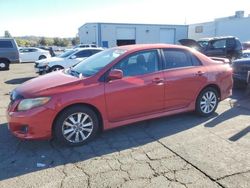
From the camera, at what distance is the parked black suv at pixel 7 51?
16.9 m

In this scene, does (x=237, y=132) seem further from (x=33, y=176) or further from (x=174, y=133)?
(x=33, y=176)

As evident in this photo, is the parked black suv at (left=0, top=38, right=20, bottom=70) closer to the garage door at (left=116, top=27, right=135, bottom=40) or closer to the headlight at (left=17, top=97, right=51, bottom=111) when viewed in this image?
the headlight at (left=17, top=97, right=51, bottom=111)

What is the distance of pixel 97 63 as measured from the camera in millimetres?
4922

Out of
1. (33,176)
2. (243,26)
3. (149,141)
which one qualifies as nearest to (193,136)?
(149,141)

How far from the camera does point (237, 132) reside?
4.84 meters

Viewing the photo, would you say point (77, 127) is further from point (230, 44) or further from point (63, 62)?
point (230, 44)

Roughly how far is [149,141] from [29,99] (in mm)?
2083

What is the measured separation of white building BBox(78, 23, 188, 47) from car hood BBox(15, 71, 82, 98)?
3127cm

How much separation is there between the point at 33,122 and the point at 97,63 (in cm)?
164

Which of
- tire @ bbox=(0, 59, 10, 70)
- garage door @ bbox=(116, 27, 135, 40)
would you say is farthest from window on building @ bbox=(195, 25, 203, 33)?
tire @ bbox=(0, 59, 10, 70)

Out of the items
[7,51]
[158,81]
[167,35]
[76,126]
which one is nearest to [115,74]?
[158,81]

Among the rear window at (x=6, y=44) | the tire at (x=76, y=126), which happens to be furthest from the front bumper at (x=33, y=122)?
the rear window at (x=6, y=44)

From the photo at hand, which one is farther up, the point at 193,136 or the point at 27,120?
the point at 27,120

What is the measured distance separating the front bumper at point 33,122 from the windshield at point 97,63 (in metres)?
1.02
